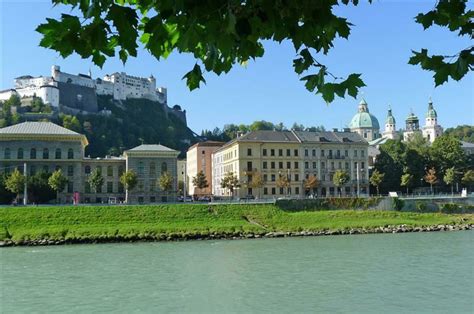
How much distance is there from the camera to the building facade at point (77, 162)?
2290 inches

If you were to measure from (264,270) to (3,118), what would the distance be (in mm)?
108395

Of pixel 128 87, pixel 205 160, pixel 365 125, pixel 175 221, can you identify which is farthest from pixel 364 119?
pixel 175 221

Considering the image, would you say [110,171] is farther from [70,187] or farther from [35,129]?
[35,129]

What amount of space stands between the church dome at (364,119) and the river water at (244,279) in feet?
315

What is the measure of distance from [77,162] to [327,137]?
35453 millimetres

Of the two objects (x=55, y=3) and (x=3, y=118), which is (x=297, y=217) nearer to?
(x=55, y=3)

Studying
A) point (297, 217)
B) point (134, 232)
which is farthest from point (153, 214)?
point (297, 217)

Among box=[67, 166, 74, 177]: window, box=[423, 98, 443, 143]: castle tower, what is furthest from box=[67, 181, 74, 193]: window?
box=[423, 98, 443, 143]: castle tower

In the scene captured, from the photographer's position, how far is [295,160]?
7125cm

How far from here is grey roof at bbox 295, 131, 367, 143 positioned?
72875 mm

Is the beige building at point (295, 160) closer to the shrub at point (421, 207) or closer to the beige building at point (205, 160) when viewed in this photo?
the beige building at point (205, 160)

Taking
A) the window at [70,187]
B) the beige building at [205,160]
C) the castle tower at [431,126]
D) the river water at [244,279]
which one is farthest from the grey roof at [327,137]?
the castle tower at [431,126]

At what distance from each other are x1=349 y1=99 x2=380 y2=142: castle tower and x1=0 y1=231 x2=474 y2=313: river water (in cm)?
9535

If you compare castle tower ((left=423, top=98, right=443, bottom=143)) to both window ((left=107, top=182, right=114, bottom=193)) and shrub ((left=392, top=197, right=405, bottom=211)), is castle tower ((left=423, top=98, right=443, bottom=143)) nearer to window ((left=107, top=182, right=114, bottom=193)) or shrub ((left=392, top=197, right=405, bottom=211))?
shrub ((left=392, top=197, right=405, bottom=211))
